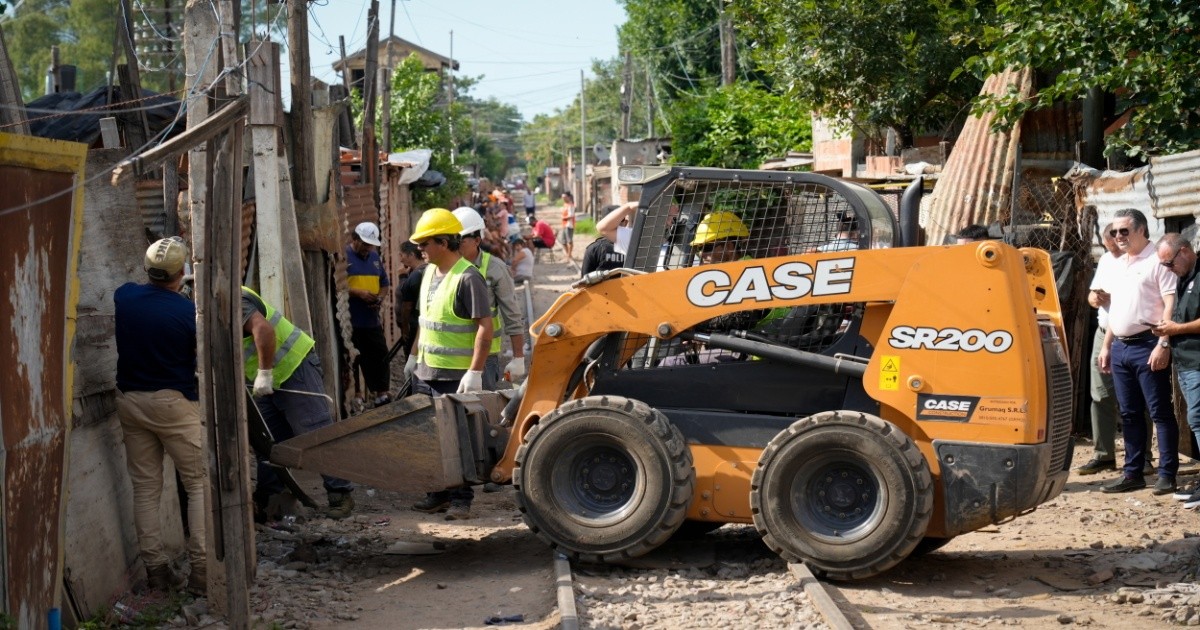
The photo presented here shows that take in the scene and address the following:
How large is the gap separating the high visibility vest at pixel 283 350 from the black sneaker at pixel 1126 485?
5.43 meters

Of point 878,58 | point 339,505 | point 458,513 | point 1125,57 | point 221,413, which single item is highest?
point 878,58

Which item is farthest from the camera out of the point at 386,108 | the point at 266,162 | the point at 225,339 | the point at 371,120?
the point at 386,108

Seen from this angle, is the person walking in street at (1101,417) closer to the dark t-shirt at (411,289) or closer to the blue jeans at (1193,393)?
the blue jeans at (1193,393)

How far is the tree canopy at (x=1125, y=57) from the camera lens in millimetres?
9672

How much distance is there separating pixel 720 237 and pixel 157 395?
3051 millimetres

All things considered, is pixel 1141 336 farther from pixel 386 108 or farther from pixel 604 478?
pixel 386 108

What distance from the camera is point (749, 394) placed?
6.96 m

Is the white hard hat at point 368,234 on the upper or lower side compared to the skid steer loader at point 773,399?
upper

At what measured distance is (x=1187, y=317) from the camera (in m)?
8.06

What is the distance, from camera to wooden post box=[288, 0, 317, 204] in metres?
10.2

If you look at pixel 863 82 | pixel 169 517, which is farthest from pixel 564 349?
pixel 863 82

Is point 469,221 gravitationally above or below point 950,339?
above

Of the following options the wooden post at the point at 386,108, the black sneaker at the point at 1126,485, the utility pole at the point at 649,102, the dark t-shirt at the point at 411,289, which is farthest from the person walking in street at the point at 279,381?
the utility pole at the point at 649,102

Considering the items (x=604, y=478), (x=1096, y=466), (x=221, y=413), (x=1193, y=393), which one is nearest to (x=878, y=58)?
(x=1096, y=466)
